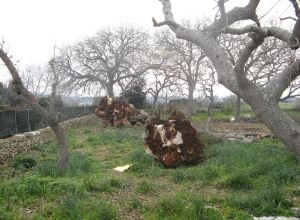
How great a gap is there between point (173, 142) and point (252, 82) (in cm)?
499

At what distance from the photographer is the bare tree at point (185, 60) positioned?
3878 cm

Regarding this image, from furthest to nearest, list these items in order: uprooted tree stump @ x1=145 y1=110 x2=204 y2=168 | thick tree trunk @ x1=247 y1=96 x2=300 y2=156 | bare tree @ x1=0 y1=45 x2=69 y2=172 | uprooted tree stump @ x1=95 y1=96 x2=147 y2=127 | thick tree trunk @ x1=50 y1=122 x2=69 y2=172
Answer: uprooted tree stump @ x1=95 y1=96 x2=147 y2=127, uprooted tree stump @ x1=145 y1=110 x2=204 y2=168, thick tree trunk @ x1=50 y1=122 x2=69 y2=172, bare tree @ x1=0 y1=45 x2=69 y2=172, thick tree trunk @ x1=247 y1=96 x2=300 y2=156

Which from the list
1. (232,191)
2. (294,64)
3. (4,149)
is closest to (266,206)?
(232,191)

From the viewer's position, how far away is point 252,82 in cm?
668

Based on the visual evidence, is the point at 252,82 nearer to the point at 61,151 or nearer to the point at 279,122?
the point at 279,122

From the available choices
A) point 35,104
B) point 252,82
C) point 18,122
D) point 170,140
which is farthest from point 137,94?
point 252,82

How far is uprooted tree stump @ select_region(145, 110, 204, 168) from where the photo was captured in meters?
11.1

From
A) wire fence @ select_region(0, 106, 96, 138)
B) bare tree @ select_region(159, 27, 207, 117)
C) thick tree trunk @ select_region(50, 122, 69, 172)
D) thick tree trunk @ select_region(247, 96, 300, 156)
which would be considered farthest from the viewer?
bare tree @ select_region(159, 27, 207, 117)

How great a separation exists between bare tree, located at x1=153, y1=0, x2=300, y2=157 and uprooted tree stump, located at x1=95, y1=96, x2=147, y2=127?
17.6m

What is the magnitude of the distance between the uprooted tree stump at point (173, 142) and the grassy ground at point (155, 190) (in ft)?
1.04

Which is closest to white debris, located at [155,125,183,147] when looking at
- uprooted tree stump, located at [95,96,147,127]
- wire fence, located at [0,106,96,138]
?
wire fence, located at [0,106,96,138]

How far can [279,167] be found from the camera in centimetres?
905

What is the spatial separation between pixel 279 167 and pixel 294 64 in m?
3.40

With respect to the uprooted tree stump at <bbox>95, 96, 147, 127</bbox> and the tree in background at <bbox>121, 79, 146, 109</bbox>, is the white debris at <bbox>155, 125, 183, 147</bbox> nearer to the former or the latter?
the uprooted tree stump at <bbox>95, 96, 147, 127</bbox>
